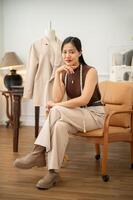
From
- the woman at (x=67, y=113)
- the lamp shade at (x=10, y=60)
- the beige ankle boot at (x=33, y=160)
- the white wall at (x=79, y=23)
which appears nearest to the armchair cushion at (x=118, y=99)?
the woman at (x=67, y=113)

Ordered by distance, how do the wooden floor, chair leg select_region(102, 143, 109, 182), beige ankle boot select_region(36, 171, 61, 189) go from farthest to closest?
chair leg select_region(102, 143, 109, 182) → beige ankle boot select_region(36, 171, 61, 189) → the wooden floor

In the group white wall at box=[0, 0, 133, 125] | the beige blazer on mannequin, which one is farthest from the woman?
white wall at box=[0, 0, 133, 125]

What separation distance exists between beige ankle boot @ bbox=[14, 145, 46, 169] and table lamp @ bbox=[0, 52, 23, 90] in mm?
2469

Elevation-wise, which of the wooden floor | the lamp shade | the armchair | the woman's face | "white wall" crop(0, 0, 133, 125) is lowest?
the wooden floor

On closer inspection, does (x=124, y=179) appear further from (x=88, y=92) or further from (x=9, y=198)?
(x=9, y=198)

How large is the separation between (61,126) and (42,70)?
4.22 feet

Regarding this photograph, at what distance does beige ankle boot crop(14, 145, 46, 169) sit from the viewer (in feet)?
9.33

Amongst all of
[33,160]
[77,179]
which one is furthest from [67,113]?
[77,179]

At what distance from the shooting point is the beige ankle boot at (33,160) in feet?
9.33

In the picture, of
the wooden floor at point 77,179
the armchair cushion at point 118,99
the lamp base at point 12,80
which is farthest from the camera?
the lamp base at point 12,80

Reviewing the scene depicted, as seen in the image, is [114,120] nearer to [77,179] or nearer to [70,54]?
[77,179]

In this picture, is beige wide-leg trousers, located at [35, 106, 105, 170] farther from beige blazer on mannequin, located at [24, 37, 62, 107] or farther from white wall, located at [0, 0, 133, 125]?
white wall, located at [0, 0, 133, 125]

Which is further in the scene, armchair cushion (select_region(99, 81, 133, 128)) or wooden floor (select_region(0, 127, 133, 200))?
→ armchair cushion (select_region(99, 81, 133, 128))

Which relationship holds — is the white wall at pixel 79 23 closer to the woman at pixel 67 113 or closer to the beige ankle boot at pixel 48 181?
the woman at pixel 67 113
